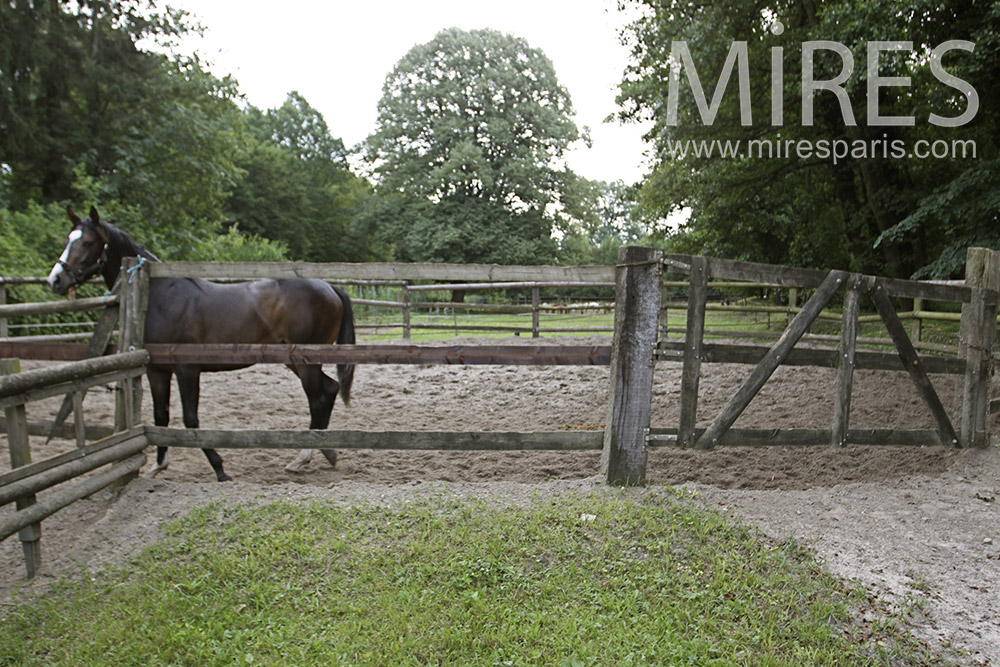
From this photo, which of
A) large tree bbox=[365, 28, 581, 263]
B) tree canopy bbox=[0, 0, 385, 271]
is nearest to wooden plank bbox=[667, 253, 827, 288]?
tree canopy bbox=[0, 0, 385, 271]

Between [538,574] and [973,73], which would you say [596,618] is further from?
[973,73]

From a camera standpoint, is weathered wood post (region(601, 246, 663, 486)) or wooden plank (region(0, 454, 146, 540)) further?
weathered wood post (region(601, 246, 663, 486))

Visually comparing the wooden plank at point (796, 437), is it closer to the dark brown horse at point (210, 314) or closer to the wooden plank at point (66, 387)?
the dark brown horse at point (210, 314)

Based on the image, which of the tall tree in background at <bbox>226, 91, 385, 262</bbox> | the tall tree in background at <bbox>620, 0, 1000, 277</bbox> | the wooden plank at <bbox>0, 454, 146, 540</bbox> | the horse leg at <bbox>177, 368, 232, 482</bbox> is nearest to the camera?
the wooden plank at <bbox>0, 454, 146, 540</bbox>

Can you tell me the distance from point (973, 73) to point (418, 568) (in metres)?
8.93

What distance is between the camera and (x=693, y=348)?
350cm

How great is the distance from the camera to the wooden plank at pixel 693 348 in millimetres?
3479

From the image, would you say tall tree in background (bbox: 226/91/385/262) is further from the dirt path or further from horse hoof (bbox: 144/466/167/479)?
horse hoof (bbox: 144/466/167/479)

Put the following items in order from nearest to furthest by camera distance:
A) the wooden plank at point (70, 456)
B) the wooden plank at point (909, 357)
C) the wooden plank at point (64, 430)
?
1. the wooden plank at point (70, 456)
2. the wooden plank at point (64, 430)
3. the wooden plank at point (909, 357)

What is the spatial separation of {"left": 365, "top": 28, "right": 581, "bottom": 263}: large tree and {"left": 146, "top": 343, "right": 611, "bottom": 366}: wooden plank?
71.7ft

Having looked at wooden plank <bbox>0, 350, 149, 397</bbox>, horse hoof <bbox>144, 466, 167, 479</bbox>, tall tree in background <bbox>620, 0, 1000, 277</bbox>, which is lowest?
horse hoof <bbox>144, 466, 167, 479</bbox>

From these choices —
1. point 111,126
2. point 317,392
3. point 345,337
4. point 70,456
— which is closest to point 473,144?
point 111,126

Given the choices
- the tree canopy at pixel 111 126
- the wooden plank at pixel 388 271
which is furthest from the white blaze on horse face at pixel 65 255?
the tree canopy at pixel 111 126

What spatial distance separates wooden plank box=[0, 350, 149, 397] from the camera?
277 cm
